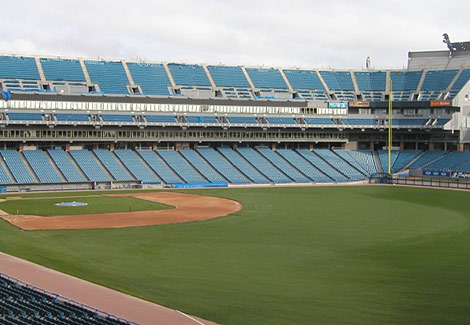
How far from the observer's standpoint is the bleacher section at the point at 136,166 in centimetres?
8246

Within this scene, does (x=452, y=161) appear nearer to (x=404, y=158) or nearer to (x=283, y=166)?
(x=404, y=158)

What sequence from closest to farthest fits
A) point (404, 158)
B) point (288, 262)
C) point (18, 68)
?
1. point (288, 262)
2. point (18, 68)
3. point (404, 158)

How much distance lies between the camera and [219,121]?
9562cm

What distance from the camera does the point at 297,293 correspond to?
2805 cm

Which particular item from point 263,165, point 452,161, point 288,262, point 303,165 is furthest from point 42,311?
point 452,161

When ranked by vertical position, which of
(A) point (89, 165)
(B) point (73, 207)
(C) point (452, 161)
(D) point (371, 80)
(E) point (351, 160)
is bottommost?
(B) point (73, 207)

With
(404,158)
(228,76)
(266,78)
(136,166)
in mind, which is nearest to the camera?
(136,166)

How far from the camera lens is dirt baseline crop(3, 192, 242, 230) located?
48.2 metres

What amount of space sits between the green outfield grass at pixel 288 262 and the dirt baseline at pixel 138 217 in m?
2.13

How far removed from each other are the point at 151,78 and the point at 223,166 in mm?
20040

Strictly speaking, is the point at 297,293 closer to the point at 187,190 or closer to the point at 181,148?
the point at 187,190

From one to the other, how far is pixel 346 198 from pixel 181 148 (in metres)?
33.8

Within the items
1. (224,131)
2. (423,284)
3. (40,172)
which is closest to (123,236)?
(423,284)

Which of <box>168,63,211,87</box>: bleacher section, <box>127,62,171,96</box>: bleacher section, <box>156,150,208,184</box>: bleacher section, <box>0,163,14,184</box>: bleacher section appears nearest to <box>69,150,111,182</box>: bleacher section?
<box>0,163,14,184</box>: bleacher section
